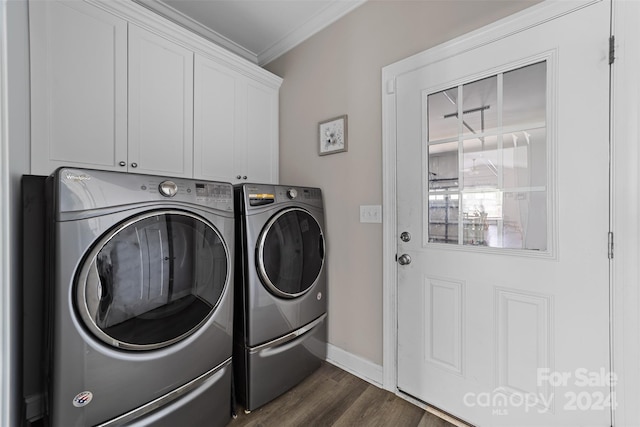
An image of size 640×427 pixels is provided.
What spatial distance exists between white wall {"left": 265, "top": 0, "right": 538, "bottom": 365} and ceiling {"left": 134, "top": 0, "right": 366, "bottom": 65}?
0.28ft

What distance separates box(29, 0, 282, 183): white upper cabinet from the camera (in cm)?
127

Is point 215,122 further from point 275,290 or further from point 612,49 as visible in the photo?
point 612,49

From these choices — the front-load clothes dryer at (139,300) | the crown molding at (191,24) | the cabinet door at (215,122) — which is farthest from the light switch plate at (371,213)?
the crown molding at (191,24)

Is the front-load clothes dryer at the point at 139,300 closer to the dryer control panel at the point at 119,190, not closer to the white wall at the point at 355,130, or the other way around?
the dryer control panel at the point at 119,190

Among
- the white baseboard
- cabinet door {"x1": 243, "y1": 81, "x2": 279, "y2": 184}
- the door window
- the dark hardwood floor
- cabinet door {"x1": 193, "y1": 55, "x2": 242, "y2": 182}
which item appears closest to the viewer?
the door window

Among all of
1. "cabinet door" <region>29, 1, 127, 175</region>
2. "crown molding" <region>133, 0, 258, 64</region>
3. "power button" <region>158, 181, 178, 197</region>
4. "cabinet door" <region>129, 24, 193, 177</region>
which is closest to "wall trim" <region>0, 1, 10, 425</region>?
"power button" <region>158, 181, 178, 197</region>

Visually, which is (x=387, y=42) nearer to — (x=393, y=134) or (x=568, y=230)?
(x=393, y=134)

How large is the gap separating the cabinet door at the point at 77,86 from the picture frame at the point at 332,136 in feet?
4.01

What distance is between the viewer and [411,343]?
1549 millimetres

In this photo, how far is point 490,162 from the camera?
129 centimetres

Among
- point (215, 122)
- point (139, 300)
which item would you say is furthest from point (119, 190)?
point (215, 122)

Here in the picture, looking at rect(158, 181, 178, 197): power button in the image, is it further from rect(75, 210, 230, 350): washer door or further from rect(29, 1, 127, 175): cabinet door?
rect(29, 1, 127, 175): cabinet door

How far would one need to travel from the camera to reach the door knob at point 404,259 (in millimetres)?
1550

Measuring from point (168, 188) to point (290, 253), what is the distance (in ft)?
2.57
